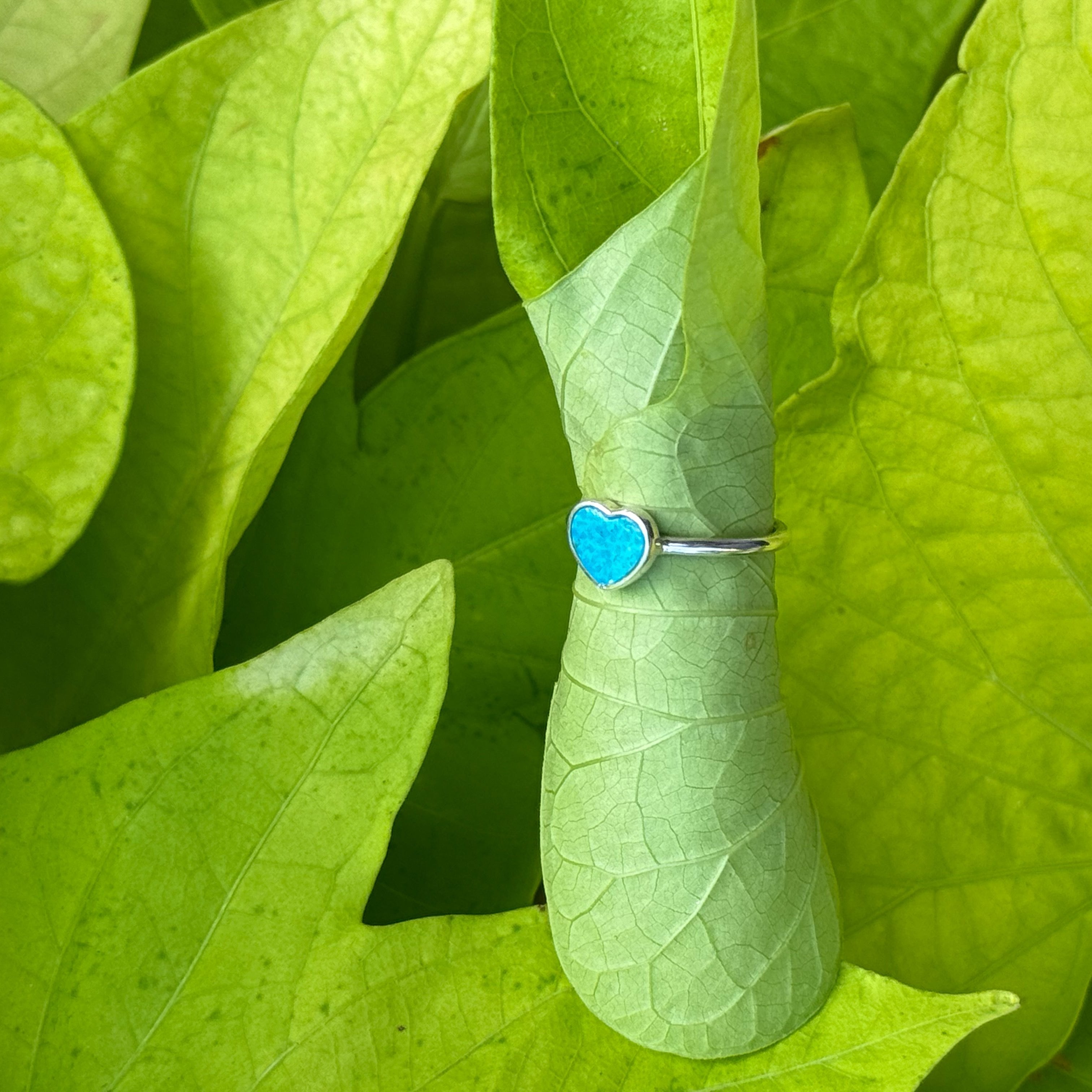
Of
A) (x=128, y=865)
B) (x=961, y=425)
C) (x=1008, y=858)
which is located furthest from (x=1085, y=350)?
(x=128, y=865)

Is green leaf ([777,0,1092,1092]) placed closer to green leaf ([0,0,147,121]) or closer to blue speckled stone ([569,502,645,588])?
blue speckled stone ([569,502,645,588])

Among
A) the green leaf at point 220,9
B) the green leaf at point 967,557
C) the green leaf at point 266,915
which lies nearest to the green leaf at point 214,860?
the green leaf at point 266,915

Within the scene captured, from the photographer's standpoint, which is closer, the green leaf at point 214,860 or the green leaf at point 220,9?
the green leaf at point 214,860

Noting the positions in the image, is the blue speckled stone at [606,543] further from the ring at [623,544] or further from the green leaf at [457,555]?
the green leaf at [457,555]

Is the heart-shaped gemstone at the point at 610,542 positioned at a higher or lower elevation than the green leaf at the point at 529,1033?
higher

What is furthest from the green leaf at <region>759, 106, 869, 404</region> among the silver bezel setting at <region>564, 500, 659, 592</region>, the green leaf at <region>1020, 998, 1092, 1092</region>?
the green leaf at <region>1020, 998, 1092, 1092</region>
